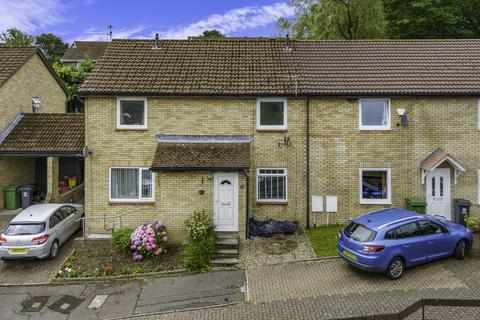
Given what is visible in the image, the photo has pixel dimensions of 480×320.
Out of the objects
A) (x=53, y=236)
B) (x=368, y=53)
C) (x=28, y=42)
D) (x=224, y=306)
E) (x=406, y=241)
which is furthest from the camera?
(x=28, y=42)

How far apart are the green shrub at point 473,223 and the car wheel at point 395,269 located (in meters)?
4.88

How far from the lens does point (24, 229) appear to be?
10.8 m

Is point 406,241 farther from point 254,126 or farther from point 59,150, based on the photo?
point 59,150

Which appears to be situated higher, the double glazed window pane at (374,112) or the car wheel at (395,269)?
the double glazed window pane at (374,112)

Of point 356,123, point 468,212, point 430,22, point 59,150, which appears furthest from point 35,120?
point 430,22

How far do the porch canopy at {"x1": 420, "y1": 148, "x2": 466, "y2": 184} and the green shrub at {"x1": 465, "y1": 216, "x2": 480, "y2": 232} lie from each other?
1488 millimetres

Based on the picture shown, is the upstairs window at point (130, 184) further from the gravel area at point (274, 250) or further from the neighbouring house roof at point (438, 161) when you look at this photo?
the neighbouring house roof at point (438, 161)

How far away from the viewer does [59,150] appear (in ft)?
45.5

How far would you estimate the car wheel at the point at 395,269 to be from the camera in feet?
28.0

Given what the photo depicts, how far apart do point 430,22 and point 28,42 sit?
5010cm

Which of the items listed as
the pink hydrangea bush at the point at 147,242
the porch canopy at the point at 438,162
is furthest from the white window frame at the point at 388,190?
the pink hydrangea bush at the point at 147,242

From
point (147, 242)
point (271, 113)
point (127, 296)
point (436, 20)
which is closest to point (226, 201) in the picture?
point (147, 242)

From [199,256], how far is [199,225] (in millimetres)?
1211

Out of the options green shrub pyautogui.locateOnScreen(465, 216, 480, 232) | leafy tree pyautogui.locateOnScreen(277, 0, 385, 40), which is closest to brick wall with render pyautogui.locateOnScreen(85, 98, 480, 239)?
green shrub pyautogui.locateOnScreen(465, 216, 480, 232)
